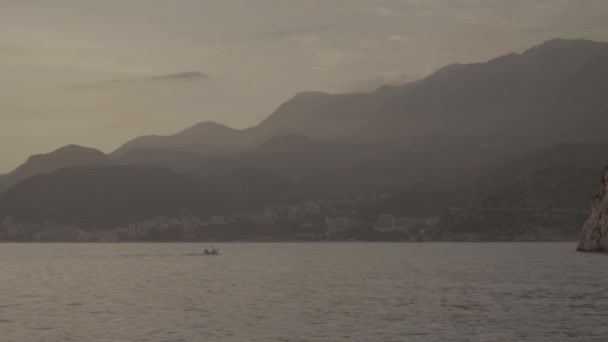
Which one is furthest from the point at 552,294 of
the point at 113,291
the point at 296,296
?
the point at 113,291

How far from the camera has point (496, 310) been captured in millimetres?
101875

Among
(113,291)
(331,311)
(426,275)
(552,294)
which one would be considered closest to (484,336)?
(331,311)

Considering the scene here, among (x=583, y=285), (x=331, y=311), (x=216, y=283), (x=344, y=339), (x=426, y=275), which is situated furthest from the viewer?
(x=426, y=275)

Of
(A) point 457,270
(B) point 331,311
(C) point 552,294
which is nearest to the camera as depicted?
(B) point 331,311

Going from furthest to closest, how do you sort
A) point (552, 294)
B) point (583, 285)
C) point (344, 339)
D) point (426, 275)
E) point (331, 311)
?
point (426, 275)
point (583, 285)
point (552, 294)
point (331, 311)
point (344, 339)

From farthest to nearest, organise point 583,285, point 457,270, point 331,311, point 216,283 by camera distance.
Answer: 1. point 457,270
2. point 216,283
3. point 583,285
4. point 331,311

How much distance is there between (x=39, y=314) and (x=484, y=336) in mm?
51642

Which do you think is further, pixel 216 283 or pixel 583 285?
pixel 216 283

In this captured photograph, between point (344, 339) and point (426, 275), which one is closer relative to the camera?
point (344, 339)

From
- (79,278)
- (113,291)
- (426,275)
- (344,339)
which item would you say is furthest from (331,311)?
(79,278)

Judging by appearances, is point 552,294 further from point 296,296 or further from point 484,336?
point 484,336

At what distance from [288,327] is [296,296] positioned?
38830mm

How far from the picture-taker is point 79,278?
7131 inches

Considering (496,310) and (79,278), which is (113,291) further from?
(496,310)
